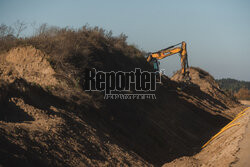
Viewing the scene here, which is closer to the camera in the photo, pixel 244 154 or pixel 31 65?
pixel 244 154

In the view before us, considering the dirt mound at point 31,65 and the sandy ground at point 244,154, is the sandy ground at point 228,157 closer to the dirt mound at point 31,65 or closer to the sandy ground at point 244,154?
the sandy ground at point 244,154

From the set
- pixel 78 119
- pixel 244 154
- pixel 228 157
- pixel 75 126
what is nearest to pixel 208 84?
pixel 228 157

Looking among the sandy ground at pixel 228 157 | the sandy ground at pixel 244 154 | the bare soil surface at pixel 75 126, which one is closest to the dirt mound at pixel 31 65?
the bare soil surface at pixel 75 126

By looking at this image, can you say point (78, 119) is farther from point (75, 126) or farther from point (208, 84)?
point (208, 84)

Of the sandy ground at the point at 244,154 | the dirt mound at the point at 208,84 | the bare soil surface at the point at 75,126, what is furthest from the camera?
the dirt mound at the point at 208,84

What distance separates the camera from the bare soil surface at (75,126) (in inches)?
262

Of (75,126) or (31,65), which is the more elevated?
(31,65)

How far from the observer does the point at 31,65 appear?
41.3 ft

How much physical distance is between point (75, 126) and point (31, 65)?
204 inches

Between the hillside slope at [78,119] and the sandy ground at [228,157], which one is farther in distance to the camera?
the sandy ground at [228,157]

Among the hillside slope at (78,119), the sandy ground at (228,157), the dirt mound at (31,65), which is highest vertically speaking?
the dirt mound at (31,65)

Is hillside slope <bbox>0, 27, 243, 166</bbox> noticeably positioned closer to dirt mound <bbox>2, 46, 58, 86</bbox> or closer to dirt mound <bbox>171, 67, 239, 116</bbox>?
dirt mound <bbox>2, 46, 58, 86</bbox>

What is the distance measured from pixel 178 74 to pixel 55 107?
27067 mm

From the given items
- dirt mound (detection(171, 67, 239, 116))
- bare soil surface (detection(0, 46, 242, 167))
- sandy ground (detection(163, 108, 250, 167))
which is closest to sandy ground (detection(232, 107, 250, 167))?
sandy ground (detection(163, 108, 250, 167))
